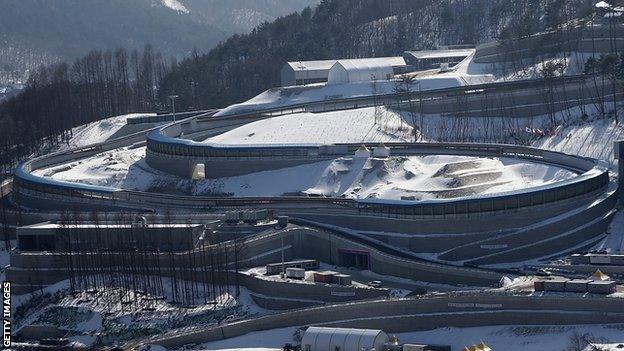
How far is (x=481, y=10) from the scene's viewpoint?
188250mm

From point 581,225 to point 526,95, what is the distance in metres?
35.0

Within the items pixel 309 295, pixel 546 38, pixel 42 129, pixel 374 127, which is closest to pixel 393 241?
pixel 309 295

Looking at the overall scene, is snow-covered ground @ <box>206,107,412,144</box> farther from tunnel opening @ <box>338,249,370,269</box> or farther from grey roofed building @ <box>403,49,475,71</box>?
tunnel opening @ <box>338,249,370,269</box>

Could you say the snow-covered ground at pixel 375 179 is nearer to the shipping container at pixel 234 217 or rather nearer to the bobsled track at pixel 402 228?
the bobsled track at pixel 402 228

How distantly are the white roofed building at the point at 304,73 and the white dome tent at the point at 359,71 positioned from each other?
638 cm

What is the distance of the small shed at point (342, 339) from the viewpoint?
84.6 meters

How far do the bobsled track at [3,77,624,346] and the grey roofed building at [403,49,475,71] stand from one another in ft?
152

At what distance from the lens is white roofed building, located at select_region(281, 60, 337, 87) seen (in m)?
168

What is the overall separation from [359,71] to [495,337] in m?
75.5

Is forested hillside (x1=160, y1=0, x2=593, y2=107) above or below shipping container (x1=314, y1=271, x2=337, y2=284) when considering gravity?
above

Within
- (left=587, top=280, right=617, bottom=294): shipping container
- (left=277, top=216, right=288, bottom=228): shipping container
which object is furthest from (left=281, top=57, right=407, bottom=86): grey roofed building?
(left=587, top=280, right=617, bottom=294): shipping container

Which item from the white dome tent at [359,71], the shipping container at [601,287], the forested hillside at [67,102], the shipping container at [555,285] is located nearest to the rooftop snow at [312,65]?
the white dome tent at [359,71]

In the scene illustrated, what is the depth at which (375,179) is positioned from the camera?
116m

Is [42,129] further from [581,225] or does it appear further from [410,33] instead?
[581,225]
